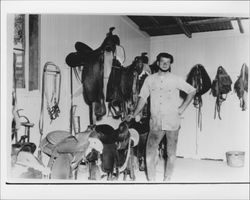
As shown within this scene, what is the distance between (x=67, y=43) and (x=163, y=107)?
445 millimetres

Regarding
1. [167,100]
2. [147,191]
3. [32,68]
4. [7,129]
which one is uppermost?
[32,68]

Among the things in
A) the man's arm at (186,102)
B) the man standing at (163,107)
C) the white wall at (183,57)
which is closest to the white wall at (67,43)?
the white wall at (183,57)

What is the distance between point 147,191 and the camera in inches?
53.0

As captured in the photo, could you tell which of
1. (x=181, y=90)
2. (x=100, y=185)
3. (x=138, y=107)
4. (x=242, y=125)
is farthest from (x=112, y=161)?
(x=242, y=125)

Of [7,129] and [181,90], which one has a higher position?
[181,90]

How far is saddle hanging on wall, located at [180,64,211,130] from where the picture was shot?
1348mm

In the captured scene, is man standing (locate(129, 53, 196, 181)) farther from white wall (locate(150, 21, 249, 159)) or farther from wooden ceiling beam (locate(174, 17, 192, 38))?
wooden ceiling beam (locate(174, 17, 192, 38))

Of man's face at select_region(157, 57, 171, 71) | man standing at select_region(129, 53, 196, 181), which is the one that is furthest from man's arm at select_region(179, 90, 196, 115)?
man's face at select_region(157, 57, 171, 71)

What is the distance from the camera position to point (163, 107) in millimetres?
1357

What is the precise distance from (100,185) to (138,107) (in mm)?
336

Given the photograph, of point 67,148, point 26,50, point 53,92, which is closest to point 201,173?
point 67,148

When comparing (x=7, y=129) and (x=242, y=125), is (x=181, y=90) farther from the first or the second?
(x=7, y=129)

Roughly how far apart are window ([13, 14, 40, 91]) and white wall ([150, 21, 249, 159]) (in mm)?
444

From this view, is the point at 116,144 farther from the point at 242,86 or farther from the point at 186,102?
the point at 242,86
